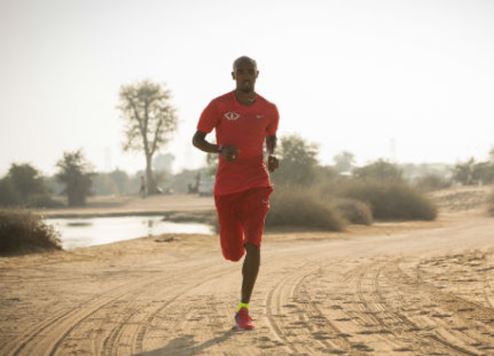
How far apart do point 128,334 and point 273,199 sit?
15987mm

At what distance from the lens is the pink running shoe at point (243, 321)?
5051 mm

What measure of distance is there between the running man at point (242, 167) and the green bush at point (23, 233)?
8353mm

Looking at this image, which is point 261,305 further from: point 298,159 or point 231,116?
point 298,159

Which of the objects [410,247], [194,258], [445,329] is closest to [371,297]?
[445,329]

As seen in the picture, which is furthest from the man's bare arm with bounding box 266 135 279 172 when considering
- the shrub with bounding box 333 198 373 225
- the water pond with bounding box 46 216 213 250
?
the shrub with bounding box 333 198 373 225

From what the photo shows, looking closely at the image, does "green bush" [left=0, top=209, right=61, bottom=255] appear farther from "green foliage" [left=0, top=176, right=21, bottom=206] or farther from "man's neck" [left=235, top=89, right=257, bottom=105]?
"green foliage" [left=0, top=176, right=21, bottom=206]

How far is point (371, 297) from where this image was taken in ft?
21.0

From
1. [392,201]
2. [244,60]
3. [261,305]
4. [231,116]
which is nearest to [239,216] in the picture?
[231,116]

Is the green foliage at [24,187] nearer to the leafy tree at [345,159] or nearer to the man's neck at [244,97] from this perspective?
the man's neck at [244,97]

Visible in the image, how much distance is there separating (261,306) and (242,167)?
1466 millimetres

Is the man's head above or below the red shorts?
above

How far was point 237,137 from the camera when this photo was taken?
5.48 meters

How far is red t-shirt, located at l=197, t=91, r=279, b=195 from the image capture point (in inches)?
216

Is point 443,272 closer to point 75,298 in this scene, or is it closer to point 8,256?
point 75,298
